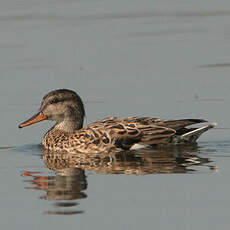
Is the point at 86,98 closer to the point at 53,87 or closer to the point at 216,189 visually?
the point at 53,87

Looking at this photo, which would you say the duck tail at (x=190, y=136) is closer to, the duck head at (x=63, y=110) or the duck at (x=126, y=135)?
the duck at (x=126, y=135)

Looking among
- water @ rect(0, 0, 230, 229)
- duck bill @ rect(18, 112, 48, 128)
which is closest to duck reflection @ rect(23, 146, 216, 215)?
water @ rect(0, 0, 230, 229)

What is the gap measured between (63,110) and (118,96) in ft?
7.83

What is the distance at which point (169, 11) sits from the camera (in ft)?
89.0

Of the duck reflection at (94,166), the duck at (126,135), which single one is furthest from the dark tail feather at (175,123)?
the duck reflection at (94,166)

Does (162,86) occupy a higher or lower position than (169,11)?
lower

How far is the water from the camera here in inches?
420

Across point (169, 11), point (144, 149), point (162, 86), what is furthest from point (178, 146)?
point (169, 11)

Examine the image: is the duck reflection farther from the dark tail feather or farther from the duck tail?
the dark tail feather

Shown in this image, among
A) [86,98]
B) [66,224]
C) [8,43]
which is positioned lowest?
[66,224]

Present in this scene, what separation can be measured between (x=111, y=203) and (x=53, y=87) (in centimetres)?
770

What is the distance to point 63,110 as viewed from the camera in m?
15.4

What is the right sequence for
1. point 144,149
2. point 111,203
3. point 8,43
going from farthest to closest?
1. point 8,43
2. point 144,149
3. point 111,203

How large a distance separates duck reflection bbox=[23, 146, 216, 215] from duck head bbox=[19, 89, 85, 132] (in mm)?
699
